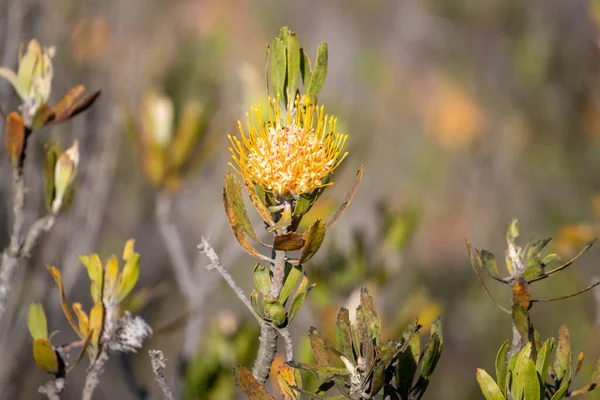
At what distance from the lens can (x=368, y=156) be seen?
13.3 ft

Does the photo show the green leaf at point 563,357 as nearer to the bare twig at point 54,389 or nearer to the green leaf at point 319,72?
the green leaf at point 319,72

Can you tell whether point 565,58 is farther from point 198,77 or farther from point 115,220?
point 115,220

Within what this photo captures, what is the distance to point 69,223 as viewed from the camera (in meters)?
1.82

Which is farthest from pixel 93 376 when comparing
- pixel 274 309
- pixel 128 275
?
pixel 274 309

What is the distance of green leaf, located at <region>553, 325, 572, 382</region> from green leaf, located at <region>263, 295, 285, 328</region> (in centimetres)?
39

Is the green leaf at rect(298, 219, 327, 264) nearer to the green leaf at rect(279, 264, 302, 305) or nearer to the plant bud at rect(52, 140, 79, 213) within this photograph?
the green leaf at rect(279, 264, 302, 305)

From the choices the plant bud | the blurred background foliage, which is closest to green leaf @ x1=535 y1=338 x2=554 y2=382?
the blurred background foliage

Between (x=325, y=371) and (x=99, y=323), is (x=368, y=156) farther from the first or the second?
(x=325, y=371)

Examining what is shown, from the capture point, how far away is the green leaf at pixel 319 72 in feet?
2.46

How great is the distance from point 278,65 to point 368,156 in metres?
3.35

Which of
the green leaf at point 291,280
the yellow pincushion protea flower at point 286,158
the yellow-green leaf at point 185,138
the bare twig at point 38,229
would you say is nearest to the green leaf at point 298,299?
the green leaf at point 291,280

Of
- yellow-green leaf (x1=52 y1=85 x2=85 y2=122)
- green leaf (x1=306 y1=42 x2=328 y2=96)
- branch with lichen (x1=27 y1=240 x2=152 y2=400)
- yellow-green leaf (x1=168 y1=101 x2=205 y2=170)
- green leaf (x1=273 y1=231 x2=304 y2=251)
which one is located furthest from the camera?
yellow-green leaf (x1=168 y1=101 x2=205 y2=170)

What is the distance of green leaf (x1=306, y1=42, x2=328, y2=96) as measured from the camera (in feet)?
2.46

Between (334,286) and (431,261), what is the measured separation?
2.85m
